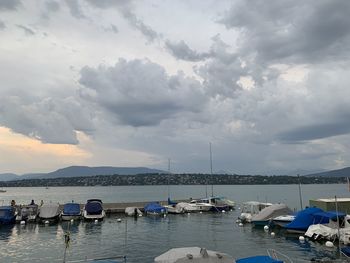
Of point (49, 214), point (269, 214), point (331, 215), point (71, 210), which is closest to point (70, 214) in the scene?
point (71, 210)

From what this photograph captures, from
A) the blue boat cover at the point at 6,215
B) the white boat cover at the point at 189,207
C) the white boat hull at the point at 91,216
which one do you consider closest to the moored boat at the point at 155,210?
the white boat cover at the point at 189,207

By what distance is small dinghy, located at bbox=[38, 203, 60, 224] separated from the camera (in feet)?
201

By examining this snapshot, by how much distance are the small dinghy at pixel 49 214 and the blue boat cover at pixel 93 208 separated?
16.4 feet

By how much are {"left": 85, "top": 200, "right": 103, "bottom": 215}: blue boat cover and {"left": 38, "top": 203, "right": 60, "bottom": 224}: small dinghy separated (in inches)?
197

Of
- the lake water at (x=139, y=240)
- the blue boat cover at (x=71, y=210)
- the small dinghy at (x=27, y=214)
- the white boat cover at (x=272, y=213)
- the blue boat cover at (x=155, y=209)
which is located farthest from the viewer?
the blue boat cover at (x=155, y=209)

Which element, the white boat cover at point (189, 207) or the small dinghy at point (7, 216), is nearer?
the small dinghy at point (7, 216)

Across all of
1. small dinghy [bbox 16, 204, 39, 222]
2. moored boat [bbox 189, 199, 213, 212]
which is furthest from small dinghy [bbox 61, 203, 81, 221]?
moored boat [bbox 189, 199, 213, 212]

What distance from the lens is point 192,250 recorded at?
A: 20125mm

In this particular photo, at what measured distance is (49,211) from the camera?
205ft

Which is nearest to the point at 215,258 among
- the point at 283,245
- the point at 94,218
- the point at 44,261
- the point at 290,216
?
the point at 44,261

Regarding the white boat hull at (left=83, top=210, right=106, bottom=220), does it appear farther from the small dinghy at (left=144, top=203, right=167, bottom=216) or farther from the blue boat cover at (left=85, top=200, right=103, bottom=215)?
the small dinghy at (left=144, top=203, right=167, bottom=216)

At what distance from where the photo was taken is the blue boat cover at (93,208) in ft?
209

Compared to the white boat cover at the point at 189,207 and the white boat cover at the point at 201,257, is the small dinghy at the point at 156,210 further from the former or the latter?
the white boat cover at the point at 201,257

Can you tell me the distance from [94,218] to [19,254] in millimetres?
23932
